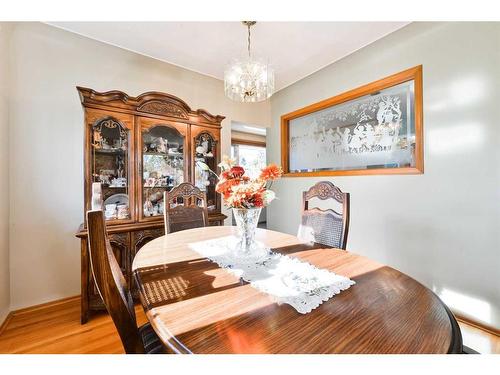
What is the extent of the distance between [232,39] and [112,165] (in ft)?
5.54

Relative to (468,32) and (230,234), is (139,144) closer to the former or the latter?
(230,234)

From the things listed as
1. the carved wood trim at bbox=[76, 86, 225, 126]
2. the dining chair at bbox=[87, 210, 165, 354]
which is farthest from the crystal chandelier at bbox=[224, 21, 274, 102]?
the dining chair at bbox=[87, 210, 165, 354]

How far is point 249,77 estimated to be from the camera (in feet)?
5.84

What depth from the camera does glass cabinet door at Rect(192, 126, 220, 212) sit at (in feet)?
8.20

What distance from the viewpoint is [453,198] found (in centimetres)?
176

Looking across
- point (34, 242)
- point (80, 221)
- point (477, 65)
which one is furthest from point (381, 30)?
point (34, 242)

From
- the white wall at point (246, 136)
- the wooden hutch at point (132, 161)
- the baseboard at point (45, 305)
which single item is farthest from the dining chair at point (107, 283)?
the white wall at point (246, 136)

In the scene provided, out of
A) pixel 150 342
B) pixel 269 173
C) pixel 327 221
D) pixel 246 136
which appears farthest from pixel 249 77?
pixel 246 136

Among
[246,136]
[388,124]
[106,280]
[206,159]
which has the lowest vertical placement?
[106,280]

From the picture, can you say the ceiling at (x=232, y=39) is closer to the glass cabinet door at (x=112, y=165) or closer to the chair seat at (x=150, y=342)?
the glass cabinet door at (x=112, y=165)

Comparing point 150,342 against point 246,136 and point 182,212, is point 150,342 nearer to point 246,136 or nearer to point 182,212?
point 182,212

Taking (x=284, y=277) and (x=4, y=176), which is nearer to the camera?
(x=284, y=277)

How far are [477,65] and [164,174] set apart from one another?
2.83m
